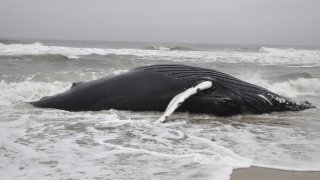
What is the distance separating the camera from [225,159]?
4.46m

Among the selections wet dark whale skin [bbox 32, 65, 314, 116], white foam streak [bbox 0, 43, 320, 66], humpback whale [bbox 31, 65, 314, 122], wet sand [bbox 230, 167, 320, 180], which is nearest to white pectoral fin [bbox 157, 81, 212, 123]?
humpback whale [bbox 31, 65, 314, 122]

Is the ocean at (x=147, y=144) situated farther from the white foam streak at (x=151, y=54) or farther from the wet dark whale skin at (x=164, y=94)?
the white foam streak at (x=151, y=54)

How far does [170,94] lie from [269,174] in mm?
3470

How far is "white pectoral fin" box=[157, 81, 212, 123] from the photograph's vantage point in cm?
655

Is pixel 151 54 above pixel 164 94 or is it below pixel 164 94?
above

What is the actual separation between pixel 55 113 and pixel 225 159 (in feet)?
12.9

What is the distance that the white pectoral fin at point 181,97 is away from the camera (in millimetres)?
6547

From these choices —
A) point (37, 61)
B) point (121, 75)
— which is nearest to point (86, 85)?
point (121, 75)

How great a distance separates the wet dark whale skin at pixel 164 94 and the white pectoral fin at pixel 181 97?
166mm

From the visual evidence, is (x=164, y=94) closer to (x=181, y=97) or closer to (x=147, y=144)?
(x=181, y=97)

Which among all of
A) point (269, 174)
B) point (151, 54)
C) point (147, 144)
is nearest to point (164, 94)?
point (147, 144)

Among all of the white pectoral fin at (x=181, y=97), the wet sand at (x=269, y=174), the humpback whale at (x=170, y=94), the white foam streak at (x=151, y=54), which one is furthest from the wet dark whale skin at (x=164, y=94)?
the white foam streak at (x=151, y=54)

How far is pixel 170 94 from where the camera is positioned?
23.9 feet

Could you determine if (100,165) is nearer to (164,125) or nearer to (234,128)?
(164,125)
